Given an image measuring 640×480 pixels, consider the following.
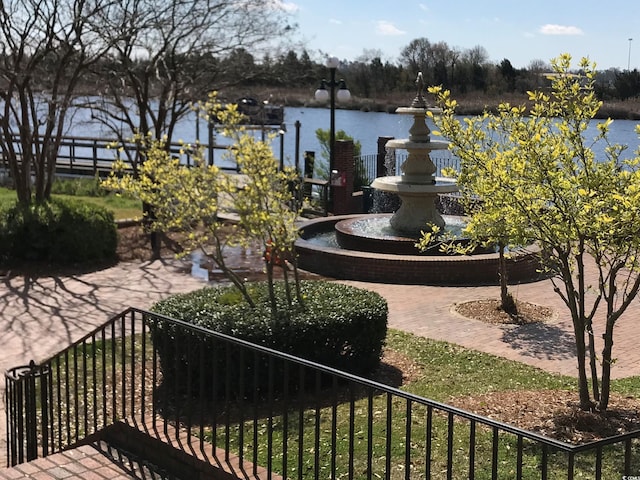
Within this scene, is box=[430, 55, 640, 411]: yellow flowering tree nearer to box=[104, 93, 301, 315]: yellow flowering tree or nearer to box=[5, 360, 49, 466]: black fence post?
box=[104, 93, 301, 315]: yellow flowering tree

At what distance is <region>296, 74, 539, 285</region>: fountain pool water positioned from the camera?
470 inches

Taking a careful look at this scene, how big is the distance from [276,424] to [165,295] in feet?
18.6

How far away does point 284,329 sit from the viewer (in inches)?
253

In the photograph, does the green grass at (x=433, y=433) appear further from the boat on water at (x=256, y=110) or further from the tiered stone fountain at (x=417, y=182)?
the tiered stone fountain at (x=417, y=182)

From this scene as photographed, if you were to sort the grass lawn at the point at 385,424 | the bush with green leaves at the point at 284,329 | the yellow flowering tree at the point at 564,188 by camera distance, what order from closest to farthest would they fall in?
the grass lawn at the point at 385,424, the yellow flowering tree at the point at 564,188, the bush with green leaves at the point at 284,329

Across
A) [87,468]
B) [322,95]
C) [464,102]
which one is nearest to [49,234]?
[322,95]

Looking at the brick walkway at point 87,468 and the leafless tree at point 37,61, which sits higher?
the leafless tree at point 37,61

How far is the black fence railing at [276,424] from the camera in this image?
439 cm

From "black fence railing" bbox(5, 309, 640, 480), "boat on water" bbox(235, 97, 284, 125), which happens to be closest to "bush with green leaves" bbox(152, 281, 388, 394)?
"black fence railing" bbox(5, 309, 640, 480)

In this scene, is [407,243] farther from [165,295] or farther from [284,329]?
[284,329]

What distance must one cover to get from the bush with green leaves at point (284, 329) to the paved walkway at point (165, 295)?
1.51 m

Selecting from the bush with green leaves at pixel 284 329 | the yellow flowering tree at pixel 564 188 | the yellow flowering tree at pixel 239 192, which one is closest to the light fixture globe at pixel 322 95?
the yellow flowering tree at pixel 239 192

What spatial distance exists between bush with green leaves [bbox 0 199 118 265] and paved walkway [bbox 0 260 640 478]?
0.69 meters

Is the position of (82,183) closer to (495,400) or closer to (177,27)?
(177,27)
